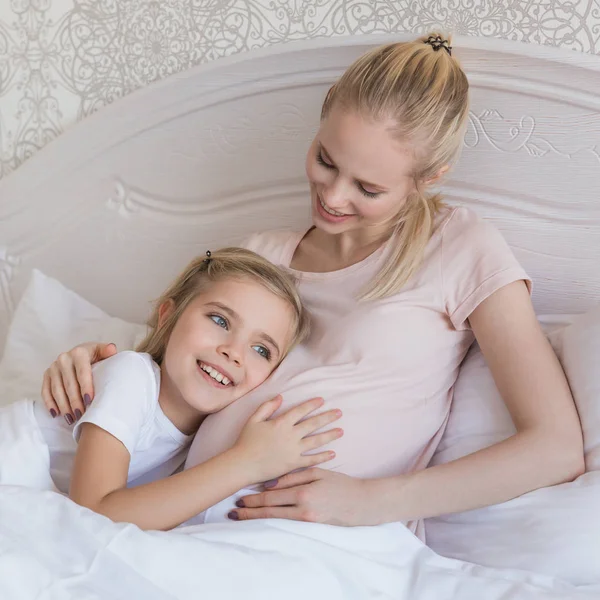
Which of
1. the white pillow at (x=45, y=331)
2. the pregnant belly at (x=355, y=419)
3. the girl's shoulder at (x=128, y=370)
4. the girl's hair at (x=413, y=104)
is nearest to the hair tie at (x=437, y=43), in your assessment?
the girl's hair at (x=413, y=104)

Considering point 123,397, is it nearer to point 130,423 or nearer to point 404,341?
point 130,423

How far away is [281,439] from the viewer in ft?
4.07

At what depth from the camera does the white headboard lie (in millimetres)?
1479

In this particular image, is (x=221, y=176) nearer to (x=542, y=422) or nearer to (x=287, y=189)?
(x=287, y=189)

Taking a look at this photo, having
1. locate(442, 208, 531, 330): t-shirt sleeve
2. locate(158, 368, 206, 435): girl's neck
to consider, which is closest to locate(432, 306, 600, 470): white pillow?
locate(442, 208, 531, 330): t-shirt sleeve

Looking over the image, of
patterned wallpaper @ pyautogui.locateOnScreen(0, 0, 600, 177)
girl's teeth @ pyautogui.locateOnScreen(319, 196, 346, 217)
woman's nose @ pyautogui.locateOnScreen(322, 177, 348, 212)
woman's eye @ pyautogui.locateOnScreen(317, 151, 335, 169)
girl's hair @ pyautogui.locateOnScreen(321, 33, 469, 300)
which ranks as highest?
patterned wallpaper @ pyautogui.locateOnScreen(0, 0, 600, 177)

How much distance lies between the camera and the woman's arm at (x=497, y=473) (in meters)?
1.20

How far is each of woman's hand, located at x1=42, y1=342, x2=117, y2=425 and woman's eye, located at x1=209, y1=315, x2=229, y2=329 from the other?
0.22 meters

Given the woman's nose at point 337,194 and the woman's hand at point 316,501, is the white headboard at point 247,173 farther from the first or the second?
the woman's hand at point 316,501

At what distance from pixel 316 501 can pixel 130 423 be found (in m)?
0.30

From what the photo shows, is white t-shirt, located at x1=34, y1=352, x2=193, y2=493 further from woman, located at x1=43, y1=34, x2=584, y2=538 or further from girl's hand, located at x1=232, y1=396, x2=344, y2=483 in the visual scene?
girl's hand, located at x1=232, y1=396, x2=344, y2=483

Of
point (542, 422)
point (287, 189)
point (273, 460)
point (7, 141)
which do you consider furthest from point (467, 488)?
point (7, 141)

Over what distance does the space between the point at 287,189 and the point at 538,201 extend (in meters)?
0.52

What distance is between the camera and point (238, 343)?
1.33m
